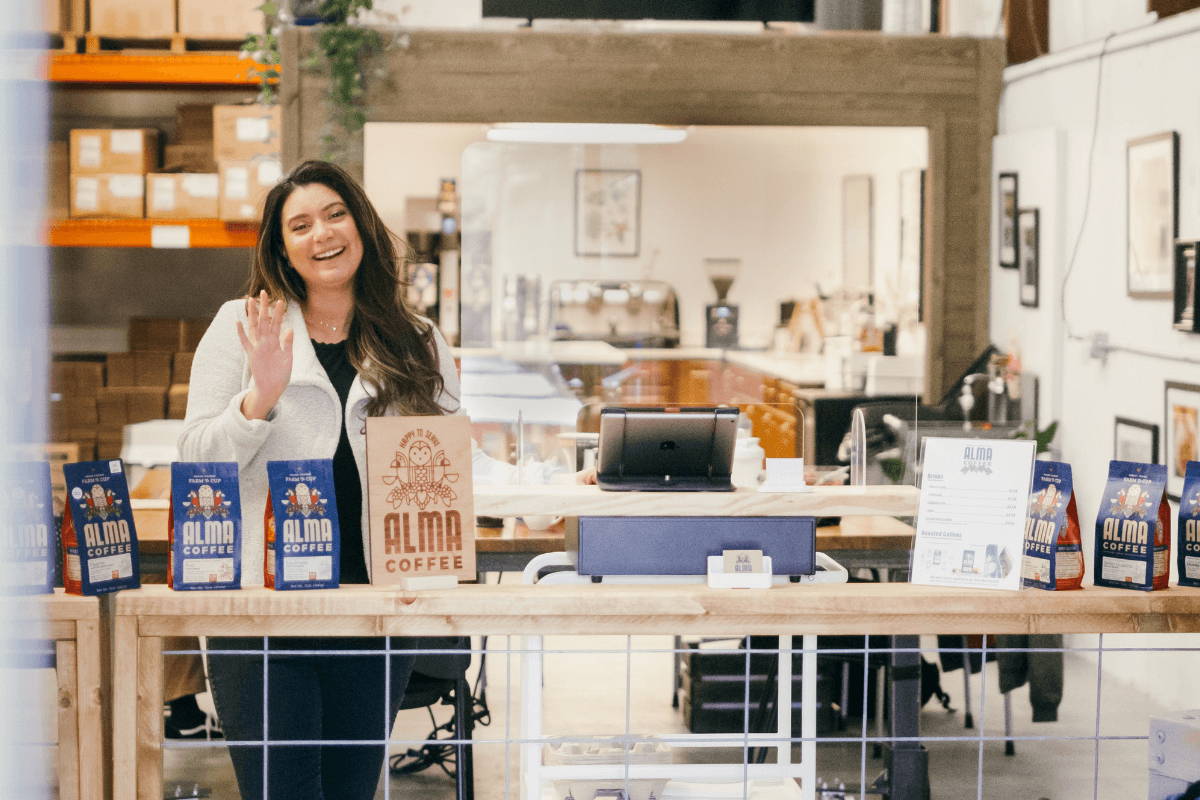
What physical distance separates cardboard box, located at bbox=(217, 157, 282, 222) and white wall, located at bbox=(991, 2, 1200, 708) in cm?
348

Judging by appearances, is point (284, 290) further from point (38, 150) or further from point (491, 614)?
point (38, 150)

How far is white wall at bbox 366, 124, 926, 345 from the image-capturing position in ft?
21.9

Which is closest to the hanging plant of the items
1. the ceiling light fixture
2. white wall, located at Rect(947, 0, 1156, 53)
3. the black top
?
the ceiling light fixture

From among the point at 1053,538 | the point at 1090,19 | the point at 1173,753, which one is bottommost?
the point at 1173,753

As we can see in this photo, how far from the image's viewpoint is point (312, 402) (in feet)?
8.00

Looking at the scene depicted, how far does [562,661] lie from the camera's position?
231 inches

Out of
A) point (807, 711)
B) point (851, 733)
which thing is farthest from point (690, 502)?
point (851, 733)

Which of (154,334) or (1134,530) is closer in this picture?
(1134,530)

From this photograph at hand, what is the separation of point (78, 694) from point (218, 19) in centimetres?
481

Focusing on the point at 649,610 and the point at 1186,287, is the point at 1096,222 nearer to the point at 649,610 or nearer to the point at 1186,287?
the point at 1186,287

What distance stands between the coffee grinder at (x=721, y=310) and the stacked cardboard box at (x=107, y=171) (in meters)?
2.74

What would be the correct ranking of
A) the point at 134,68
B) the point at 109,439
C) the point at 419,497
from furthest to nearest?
the point at 109,439 < the point at 134,68 < the point at 419,497

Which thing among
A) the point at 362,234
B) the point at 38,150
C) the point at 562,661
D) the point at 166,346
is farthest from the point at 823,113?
the point at 38,150

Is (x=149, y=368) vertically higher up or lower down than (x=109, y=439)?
higher up
